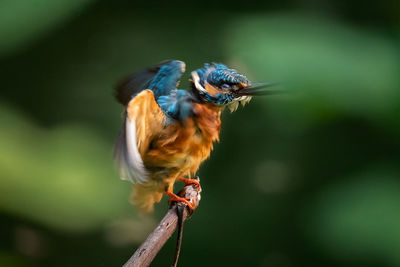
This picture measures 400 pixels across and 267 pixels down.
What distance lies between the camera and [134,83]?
328 cm

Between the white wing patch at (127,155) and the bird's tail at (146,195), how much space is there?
56cm

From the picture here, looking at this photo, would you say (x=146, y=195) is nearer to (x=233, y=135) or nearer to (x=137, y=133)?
(x=137, y=133)

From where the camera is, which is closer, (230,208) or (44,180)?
(44,180)

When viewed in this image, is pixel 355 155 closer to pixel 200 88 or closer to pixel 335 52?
pixel 335 52

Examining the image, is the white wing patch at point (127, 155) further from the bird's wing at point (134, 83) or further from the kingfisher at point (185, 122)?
the bird's wing at point (134, 83)

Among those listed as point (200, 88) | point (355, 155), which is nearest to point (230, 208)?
point (355, 155)

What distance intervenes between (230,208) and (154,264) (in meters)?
0.72

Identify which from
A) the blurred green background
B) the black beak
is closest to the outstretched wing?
the black beak

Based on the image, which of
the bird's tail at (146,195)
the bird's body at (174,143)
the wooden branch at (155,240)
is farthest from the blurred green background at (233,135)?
the wooden branch at (155,240)

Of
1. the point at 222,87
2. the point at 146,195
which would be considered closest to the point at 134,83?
the point at 146,195

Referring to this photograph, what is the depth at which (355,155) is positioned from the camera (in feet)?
15.0

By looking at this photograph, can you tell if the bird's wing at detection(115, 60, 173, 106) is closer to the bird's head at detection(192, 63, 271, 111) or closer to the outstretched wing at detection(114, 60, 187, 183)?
the outstretched wing at detection(114, 60, 187, 183)

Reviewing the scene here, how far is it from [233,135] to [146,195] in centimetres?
172

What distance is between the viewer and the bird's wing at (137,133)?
227 centimetres
